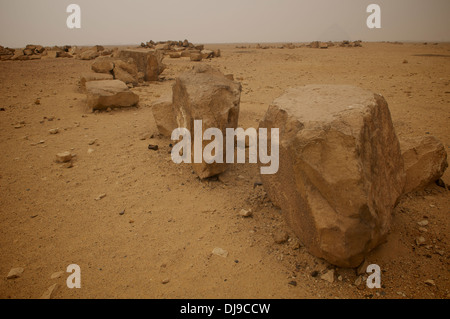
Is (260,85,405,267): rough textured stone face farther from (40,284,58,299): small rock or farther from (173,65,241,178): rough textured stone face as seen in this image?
(40,284,58,299): small rock

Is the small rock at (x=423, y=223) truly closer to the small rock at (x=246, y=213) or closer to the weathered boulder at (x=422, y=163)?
the weathered boulder at (x=422, y=163)

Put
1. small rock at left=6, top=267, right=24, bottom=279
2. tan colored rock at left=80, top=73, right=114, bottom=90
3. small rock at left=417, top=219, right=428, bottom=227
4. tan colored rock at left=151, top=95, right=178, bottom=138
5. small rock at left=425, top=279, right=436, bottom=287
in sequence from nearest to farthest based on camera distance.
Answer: small rock at left=425, top=279, right=436, bottom=287
small rock at left=6, top=267, right=24, bottom=279
small rock at left=417, top=219, right=428, bottom=227
tan colored rock at left=151, top=95, right=178, bottom=138
tan colored rock at left=80, top=73, right=114, bottom=90

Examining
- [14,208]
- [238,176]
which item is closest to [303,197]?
[238,176]

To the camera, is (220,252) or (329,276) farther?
(220,252)

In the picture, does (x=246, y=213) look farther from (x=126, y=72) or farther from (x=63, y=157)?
(x=126, y=72)

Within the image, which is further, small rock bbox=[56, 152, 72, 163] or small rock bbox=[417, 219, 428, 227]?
small rock bbox=[56, 152, 72, 163]

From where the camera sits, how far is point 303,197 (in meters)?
1.95

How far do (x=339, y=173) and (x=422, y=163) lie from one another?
5.65 feet

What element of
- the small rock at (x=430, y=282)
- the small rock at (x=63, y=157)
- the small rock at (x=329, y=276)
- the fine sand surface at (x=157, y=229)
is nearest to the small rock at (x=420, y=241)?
the fine sand surface at (x=157, y=229)

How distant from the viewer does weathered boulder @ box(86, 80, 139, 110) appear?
5.59 metres

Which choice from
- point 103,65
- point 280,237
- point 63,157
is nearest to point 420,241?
point 280,237

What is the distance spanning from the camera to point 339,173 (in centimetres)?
173

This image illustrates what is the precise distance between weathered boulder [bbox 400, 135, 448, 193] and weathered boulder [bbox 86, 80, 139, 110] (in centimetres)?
514

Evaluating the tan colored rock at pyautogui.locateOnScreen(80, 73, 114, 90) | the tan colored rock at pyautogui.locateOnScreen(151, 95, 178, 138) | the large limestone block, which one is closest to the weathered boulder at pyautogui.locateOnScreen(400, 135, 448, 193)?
the tan colored rock at pyautogui.locateOnScreen(151, 95, 178, 138)
